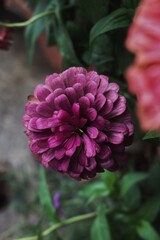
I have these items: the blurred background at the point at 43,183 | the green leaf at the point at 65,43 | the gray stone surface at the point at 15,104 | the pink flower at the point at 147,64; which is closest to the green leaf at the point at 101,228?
the blurred background at the point at 43,183

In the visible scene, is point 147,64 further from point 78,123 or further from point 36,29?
point 36,29

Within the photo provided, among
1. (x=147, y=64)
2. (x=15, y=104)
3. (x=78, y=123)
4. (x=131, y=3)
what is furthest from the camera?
(x=15, y=104)

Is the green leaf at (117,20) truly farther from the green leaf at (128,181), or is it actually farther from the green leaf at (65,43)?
the green leaf at (128,181)

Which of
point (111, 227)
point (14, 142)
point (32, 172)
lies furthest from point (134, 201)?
point (14, 142)

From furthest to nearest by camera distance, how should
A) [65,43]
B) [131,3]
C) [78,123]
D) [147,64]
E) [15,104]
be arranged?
1. [15,104]
2. [65,43]
3. [131,3]
4. [78,123]
5. [147,64]

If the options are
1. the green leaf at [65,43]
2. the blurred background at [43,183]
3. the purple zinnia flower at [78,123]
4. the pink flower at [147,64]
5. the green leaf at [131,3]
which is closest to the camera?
the pink flower at [147,64]

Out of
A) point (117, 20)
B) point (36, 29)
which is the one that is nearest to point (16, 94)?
point (36, 29)
